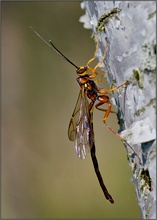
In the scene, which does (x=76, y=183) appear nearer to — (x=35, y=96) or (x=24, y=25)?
(x=35, y=96)

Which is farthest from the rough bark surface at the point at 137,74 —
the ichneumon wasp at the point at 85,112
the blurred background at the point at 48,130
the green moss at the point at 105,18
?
the blurred background at the point at 48,130

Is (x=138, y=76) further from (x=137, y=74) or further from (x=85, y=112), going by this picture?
(x=85, y=112)

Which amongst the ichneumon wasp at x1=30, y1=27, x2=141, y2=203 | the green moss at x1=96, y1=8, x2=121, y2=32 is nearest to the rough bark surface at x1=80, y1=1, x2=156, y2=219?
the green moss at x1=96, y1=8, x2=121, y2=32

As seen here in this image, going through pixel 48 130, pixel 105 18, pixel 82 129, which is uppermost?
pixel 48 130

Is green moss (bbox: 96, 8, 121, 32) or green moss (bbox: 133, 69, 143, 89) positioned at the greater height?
green moss (bbox: 96, 8, 121, 32)

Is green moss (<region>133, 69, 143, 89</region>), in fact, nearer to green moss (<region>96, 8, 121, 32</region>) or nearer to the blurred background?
green moss (<region>96, 8, 121, 32</region>)

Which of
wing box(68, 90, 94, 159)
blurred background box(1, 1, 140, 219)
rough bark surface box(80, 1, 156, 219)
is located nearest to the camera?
rough bark surface box(80, 1, 156, 219)

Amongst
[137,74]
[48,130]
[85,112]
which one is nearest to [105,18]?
[137,74]
